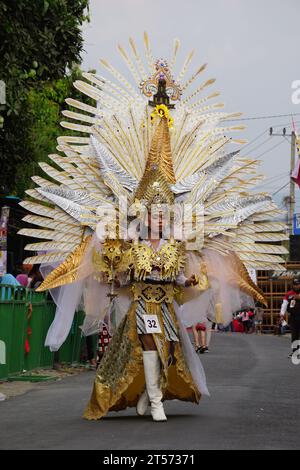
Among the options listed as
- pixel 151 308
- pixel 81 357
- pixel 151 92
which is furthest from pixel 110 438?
pixel 81 357

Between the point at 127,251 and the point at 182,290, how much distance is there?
2.53 feet

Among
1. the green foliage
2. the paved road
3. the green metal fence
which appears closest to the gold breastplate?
the paved road

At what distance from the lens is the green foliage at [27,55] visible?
51.3 feet

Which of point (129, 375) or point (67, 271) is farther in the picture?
point (67, 271)

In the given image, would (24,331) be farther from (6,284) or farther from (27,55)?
(27,55)

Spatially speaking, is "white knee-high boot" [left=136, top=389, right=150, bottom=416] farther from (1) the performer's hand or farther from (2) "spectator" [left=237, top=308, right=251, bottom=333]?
(2) "spectator" [left=237, top=308, right=251, bottom=333]

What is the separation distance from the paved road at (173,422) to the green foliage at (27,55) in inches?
175

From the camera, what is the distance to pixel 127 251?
1043 cm

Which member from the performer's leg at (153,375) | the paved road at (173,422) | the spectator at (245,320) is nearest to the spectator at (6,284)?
the paved road at (173,422)

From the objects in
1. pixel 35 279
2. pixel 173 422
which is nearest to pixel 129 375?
pixel 173 422

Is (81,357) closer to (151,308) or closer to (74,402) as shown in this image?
(74,402)

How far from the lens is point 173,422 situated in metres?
9.98

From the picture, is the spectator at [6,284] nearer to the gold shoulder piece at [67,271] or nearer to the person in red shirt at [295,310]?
the gold shoulder piece at [67,271]

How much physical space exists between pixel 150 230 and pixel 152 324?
2.89ft
